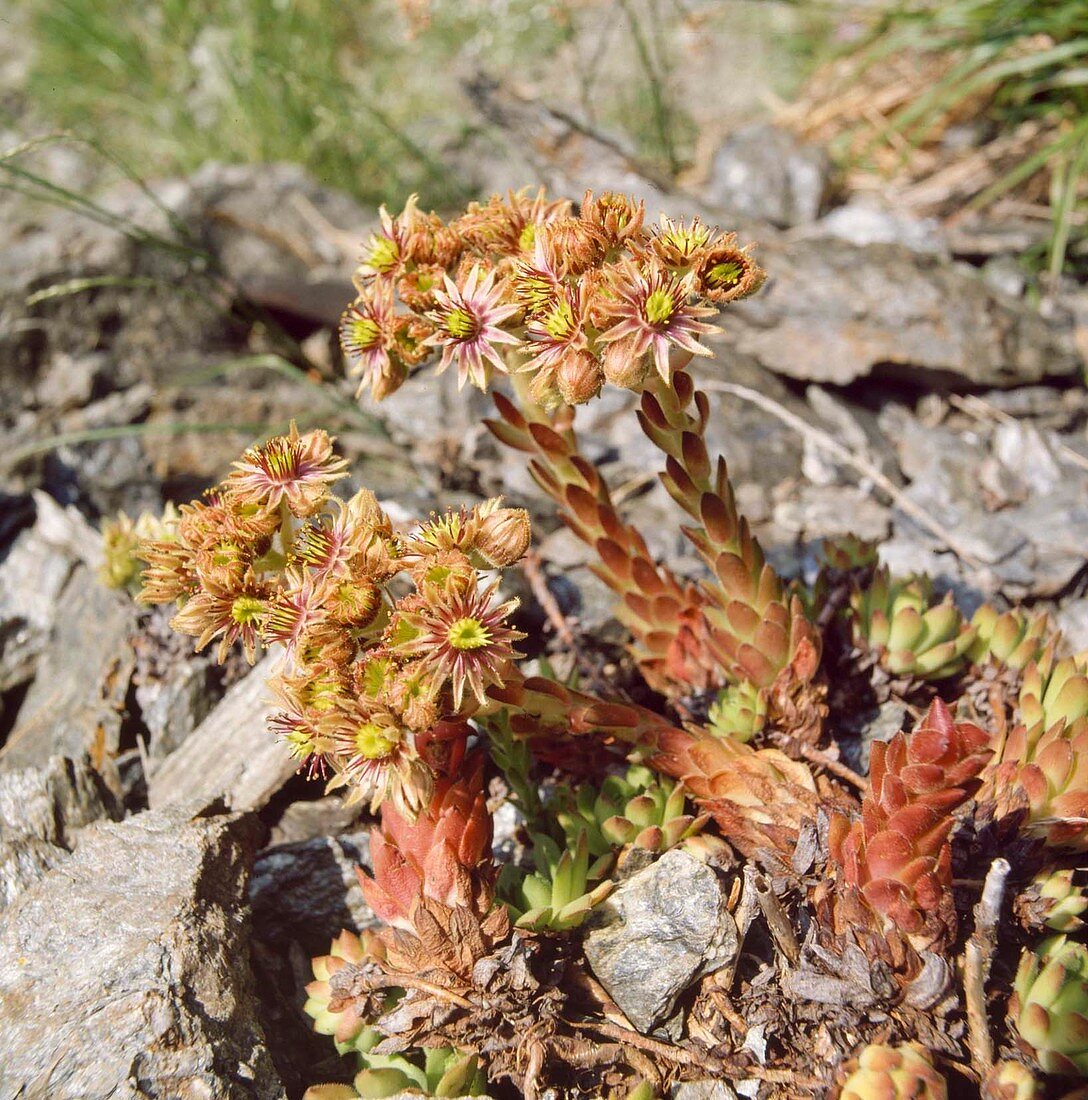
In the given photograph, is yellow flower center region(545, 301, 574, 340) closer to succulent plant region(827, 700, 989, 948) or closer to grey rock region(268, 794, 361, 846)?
succulent plant region(827, 700, 989, 948)

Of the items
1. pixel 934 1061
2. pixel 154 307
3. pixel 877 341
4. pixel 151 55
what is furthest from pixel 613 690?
pixel 151 55

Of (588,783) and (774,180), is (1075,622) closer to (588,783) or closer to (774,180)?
(588,783)

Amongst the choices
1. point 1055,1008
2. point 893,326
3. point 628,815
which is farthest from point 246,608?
point 893,326

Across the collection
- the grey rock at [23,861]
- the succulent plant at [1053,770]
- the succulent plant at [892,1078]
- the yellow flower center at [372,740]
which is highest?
the yellow flower center at [372,740]

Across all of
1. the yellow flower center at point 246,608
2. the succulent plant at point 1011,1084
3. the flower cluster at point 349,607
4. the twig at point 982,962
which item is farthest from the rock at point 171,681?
the succulent plant at point 1011,1084

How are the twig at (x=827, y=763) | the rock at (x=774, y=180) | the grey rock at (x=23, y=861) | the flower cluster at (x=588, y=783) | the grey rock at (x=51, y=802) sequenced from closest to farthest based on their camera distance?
the flower cluster at (x=588, y=783), the twig at (x=827, y=763), the grey rock at (x=23, y=861), the grey rock at (x=51, y=802), the rock at (x=774, y=180)

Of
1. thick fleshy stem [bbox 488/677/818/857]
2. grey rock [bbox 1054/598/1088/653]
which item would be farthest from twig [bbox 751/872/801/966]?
grey rock [bbox 1054/598/1088/653]

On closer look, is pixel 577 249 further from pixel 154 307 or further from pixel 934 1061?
pixel 154 307

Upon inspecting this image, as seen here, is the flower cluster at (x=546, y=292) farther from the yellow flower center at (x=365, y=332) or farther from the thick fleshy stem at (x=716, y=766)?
the thick fleshy stem at (x=716, y=766)
